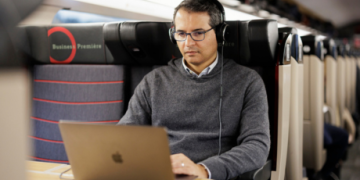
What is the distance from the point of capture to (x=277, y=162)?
6.27 feet

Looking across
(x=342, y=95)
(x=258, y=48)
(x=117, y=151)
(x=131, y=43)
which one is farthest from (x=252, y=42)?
(x=342, y=95)

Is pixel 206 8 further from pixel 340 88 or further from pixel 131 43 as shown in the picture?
pixel 340 88

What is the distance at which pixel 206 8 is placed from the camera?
1.77m

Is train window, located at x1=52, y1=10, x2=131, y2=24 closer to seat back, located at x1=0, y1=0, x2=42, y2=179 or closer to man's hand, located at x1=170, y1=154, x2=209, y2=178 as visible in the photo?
man's hand, located at x1=170, y1=154, x2=209, y2=178

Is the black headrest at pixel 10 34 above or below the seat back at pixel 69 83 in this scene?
above

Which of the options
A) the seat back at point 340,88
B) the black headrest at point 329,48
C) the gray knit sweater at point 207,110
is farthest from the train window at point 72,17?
the seat back at point 340,88

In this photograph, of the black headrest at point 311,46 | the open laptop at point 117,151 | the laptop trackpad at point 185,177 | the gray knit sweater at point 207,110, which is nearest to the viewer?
the open laptop at point 117,151

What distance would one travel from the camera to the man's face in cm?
177

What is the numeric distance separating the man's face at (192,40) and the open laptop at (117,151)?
91 cm

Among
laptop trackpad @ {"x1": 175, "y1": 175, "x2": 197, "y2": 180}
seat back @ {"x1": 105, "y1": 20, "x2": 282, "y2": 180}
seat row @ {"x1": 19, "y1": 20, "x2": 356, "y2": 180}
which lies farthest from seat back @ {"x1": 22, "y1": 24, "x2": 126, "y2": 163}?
laptop trackpad @ {"x1": 175, "y1": 175, "x2": 197, "y2": 180}

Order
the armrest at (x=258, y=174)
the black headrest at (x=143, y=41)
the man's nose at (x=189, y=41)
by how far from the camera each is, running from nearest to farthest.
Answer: the armrest at (x=258, y=174)
the man's nose at (x=189, y=41)
the black headrest at (x=143, y=41)

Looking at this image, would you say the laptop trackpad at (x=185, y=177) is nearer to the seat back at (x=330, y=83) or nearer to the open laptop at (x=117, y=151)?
the open laptop at (x=117, y=151)

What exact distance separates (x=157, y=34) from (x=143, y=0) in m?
2.00

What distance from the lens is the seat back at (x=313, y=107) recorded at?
10.1 ft
